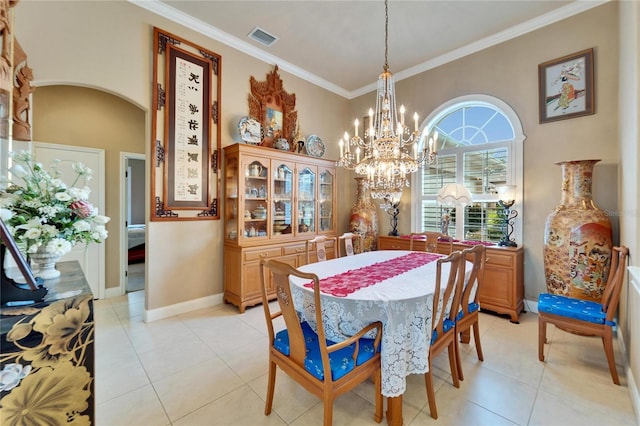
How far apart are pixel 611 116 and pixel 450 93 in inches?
69.4

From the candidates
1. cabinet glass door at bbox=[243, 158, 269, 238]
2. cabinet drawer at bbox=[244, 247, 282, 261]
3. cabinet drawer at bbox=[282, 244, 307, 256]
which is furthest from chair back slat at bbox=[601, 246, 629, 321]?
cabinet glass door at bbox=[243, 158, 269, 238]

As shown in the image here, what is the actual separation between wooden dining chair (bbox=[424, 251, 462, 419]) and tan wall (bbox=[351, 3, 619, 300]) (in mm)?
2118

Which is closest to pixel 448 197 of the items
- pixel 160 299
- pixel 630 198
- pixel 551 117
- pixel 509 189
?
pixel 509 189

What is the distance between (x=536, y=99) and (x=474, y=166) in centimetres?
101

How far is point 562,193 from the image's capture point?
9.18 feet

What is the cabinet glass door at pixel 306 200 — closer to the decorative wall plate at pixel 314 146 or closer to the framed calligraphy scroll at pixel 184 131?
the decorative wall plate at pixel 314 146

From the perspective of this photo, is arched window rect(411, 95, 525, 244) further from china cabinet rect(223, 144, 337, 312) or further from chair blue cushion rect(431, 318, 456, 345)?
chair blue cushion rect(431, 318, 456, 345)

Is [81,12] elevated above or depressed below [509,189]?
above

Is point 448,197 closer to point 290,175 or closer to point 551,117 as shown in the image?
point 551,117

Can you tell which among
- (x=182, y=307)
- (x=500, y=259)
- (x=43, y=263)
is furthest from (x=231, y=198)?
(x=500, y=259)

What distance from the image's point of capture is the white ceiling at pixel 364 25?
9.59 feet

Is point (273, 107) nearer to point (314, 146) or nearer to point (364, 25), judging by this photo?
point (314, 146)

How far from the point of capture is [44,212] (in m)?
1.41

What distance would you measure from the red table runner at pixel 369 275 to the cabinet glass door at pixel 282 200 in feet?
5.62
